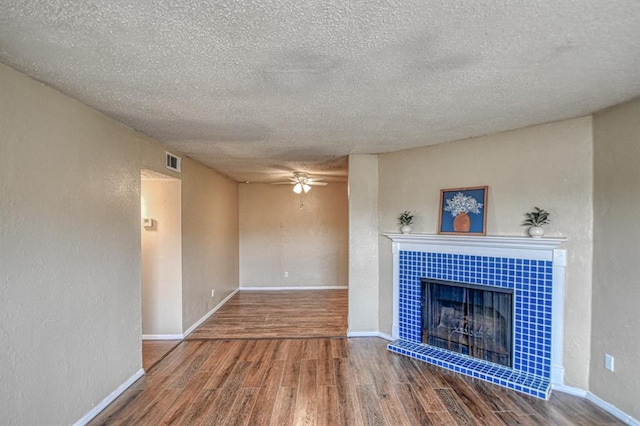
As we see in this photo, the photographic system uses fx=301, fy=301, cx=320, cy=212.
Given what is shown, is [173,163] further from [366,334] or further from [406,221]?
[366,334]

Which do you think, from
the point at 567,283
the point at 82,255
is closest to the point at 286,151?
the point at 82,255

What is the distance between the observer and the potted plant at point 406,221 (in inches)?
148

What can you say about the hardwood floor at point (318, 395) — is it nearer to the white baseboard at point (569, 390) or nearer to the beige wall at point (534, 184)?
the white baseboard at point (569, 390)

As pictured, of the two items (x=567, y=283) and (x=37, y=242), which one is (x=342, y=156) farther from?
(x=37, y=242)

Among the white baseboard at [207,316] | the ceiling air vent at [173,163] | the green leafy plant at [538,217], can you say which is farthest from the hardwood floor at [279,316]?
the green leafy plant at [538,217]

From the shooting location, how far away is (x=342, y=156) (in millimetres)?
4262

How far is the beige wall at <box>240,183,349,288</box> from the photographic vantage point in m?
6.99

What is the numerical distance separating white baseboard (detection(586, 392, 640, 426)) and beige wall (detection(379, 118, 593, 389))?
99mm

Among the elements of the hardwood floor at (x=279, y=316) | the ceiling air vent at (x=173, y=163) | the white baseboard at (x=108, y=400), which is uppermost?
the ceiling air vent at (x=173, y=163)

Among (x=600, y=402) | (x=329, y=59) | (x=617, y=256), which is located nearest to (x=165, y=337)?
(x=329, y=59)

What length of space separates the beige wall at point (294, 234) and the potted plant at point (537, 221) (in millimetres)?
4323

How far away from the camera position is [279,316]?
495cm

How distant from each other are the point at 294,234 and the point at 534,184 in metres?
4.95

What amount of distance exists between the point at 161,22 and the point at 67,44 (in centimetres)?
58
